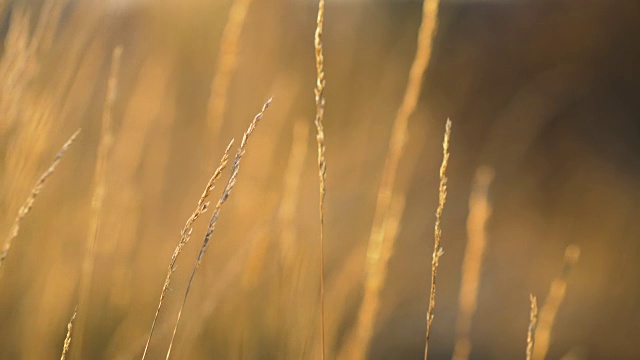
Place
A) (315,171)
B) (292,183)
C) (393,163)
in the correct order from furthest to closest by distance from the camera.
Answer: (315,171) → (292,183) → (393,163)

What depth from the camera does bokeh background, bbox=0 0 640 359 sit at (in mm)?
1705

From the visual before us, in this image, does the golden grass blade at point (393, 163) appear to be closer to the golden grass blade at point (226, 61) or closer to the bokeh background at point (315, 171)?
the bokeh background at point (315, 171)

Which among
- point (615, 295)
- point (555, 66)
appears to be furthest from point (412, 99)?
point (555, 66)

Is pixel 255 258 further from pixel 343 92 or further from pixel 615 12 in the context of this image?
pixel 615 12

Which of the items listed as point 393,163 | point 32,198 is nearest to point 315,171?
point 393,163

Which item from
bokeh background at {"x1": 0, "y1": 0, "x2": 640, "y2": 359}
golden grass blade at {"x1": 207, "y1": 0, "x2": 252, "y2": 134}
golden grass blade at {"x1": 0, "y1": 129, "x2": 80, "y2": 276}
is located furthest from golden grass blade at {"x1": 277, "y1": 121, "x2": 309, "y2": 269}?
golden grass blade at {"x1": 0, "y1": 129, "x2": 80, "y2": 276}

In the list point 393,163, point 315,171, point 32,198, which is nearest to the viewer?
point 32,198

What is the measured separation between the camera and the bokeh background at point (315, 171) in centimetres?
171

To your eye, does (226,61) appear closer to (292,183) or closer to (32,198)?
(292,183)

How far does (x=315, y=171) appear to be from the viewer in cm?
552

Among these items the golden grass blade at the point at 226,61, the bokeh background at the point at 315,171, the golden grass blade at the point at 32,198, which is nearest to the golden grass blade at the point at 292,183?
the bokeh background at the point at 315,171

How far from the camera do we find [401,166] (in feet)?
16.3

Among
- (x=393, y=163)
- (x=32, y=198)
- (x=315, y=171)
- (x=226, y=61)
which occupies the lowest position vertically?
(x=32, y=198)

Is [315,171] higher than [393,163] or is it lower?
higher
